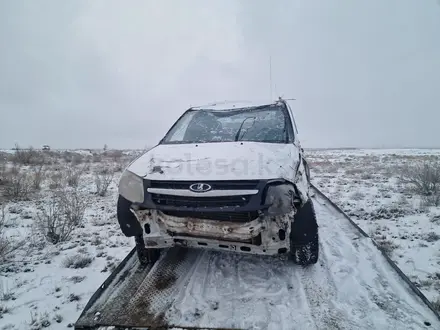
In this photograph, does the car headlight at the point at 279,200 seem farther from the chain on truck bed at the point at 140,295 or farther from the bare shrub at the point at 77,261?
the bare shrub at the point at 77,261

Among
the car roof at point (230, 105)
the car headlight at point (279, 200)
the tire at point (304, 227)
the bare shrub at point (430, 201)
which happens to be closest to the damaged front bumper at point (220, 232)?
the car headlight at point (279, 200)

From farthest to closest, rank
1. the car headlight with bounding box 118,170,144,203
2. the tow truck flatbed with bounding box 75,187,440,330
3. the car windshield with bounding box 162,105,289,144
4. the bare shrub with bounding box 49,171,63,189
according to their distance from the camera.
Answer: the bare shrub with bounding box 49,171,63,189 → the car windshield with bounding box 162,105,289,144 → the car headlight with bounding box 118,170,144,203 → the tow truck flatbed with bounding box 75,187,440,330

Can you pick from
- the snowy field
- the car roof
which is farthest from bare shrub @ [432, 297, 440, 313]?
the car roof

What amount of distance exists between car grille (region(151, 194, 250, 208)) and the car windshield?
1.25m

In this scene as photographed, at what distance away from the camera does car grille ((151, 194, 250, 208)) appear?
2.37 meters

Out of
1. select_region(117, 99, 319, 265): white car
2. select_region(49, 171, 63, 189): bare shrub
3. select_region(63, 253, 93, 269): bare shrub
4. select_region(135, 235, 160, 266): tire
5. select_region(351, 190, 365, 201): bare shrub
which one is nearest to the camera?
select_region(117, 99, 319, 265): white car

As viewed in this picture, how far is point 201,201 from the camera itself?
7.97ft

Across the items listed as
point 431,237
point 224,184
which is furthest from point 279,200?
point 431,237

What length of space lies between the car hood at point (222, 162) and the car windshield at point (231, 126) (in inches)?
14.2

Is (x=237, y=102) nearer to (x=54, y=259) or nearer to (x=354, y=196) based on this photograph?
(x=54, y=259)

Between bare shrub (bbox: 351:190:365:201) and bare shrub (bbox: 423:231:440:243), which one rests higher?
bare shrub (bbox: 351:190:365:201)

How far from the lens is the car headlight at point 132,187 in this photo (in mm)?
2596

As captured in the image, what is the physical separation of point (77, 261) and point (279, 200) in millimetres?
2795

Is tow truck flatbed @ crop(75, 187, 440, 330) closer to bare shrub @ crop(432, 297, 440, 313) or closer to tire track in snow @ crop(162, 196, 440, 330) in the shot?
tire track in snow @ crop(162, 196, 440, 330)
